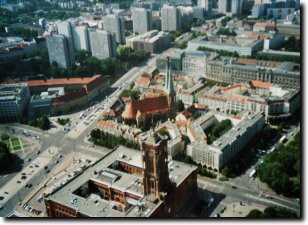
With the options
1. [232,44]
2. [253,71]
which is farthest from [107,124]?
[232,44]

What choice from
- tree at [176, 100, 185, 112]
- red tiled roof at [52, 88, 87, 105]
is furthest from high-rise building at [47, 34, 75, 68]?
tree at [176, 100, 185, 112]

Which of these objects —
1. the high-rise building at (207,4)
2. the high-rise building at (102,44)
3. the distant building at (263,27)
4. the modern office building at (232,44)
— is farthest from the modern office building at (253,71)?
the high-rise building at (207,4)

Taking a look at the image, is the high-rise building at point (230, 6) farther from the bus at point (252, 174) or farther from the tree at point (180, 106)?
the bus at point (252, 174)

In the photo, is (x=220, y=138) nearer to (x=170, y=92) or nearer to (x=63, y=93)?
(x=170, y=92)

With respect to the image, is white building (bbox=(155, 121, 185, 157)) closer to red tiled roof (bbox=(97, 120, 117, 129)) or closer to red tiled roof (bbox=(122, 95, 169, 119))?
red tiled roof (bbox=(122, 95, 169, 119))

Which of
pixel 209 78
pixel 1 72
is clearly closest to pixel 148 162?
pixel 209 78

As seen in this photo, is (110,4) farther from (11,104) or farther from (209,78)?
(11,104)
